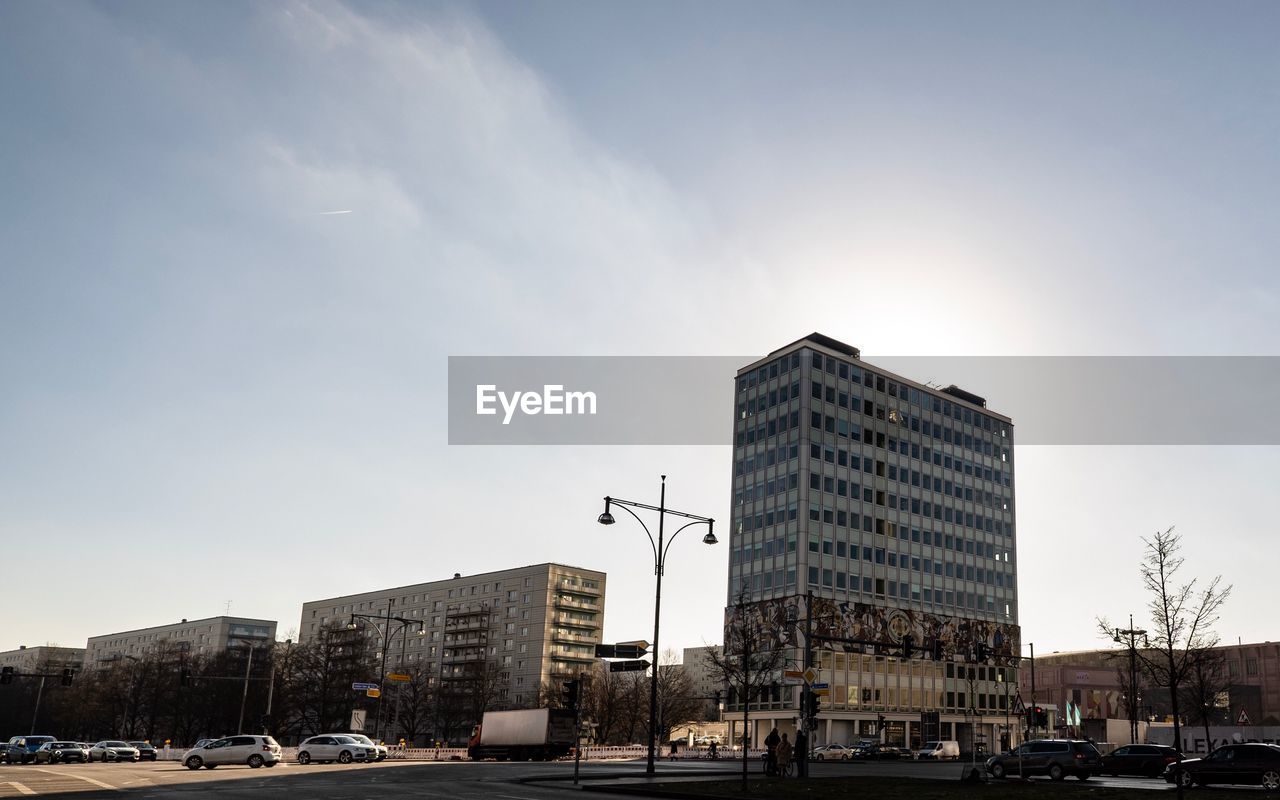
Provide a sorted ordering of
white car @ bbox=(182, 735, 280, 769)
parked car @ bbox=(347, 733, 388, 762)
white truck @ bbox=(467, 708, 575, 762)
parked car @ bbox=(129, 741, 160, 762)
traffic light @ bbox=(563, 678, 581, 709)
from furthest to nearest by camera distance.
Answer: parked car @ bbox=(129, 741, 160, 762)
white truck @ bbox=(467, 708, 575, 762)
parked car @ bbox=(347, 733, 388, 762)
white car @ bbox=(182, 735, 280, 769)
traffic light @ bbox=(563, 678, 581, 709)

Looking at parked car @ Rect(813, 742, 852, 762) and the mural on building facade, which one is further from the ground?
the mural on building facade

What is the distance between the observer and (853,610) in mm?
109750

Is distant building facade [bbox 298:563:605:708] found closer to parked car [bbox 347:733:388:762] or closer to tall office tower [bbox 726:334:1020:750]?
tall office tower [bbox 726:334:1020:750]

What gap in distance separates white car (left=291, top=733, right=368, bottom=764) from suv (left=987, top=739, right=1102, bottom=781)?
1284 inches

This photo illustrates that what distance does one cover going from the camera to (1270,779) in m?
33.4

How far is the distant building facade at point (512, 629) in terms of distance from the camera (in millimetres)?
156375

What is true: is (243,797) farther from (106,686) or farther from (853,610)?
(106,686)

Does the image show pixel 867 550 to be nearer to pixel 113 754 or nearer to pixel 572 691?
pixel 113 754

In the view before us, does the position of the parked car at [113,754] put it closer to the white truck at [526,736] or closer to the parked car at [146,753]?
the parked car at [146,753]

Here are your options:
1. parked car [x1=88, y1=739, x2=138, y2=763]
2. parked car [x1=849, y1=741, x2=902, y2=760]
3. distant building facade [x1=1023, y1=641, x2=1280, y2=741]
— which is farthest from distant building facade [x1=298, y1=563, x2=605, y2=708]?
parked car [x1=88, y1=739, x2=138, y2=763]

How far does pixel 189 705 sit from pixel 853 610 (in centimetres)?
8224

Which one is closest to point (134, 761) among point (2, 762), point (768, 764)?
point (2, 762)

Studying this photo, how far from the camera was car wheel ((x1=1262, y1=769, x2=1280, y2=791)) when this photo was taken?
109 feet

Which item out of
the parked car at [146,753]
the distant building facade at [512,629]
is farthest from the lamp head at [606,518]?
the distant building facade at [512,629]
